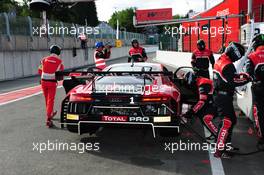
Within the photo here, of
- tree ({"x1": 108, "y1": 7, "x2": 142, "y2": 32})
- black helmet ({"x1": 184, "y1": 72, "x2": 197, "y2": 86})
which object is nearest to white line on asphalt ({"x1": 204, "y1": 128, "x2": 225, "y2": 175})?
black helmet ({"x1": 184, "y1": 72, "x2": 197, "y2": 86})

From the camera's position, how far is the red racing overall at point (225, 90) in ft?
16.2

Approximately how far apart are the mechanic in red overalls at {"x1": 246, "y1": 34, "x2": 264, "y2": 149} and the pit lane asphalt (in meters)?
0.40

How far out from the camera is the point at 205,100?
20.6ft

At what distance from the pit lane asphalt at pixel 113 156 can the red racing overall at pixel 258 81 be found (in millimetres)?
459

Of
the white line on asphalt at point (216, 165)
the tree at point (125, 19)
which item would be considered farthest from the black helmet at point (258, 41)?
the tree at point (125, 19)

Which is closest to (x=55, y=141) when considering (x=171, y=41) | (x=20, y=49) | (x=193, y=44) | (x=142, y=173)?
(x=142, y=173)

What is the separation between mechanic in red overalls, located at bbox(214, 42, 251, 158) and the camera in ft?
16.2

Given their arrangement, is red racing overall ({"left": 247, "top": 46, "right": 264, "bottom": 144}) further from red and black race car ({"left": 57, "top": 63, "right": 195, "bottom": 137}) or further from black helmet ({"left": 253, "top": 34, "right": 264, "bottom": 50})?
red and black race car ({"left": 57, "top": 63, "right": 195, "bottom": 137})

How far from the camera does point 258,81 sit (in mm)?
5383

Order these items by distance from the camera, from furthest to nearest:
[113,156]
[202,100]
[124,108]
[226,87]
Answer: [202,100]
[124,108]
[113,156]
[226,87]

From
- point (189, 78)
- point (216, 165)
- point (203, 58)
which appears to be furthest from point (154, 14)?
point (216, 165)

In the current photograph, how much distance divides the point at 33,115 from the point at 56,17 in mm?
70769

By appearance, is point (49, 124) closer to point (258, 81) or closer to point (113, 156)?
point (113, 156)

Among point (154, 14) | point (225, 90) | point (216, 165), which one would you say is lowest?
point (216, 165)
